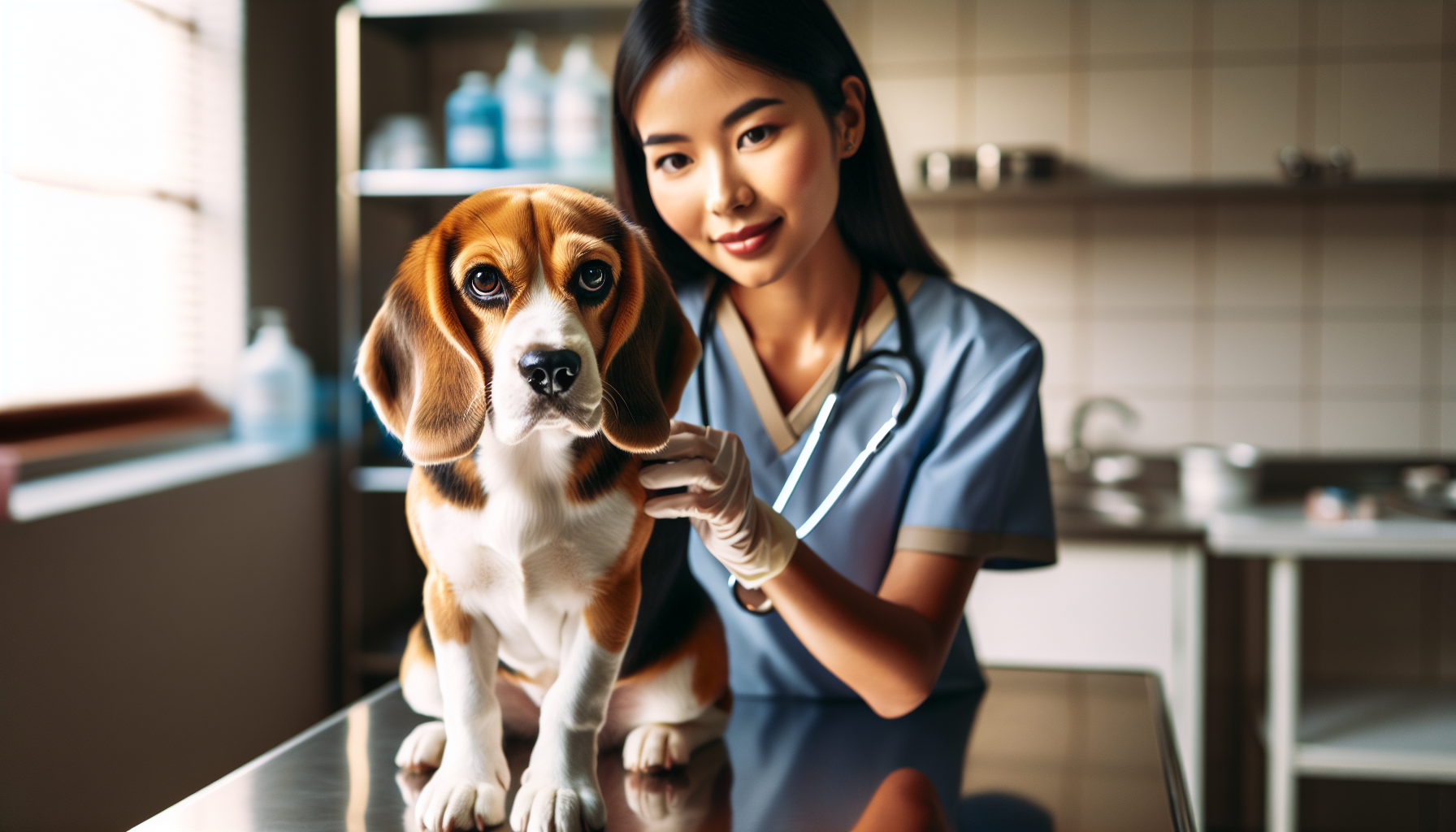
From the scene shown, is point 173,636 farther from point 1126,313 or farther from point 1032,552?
point 1126,313

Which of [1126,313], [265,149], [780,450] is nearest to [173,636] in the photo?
[265,149]

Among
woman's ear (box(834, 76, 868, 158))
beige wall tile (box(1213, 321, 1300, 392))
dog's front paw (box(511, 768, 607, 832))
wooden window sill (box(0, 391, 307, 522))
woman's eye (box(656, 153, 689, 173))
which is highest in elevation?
woman's ear (box(834, 76, 868, 158))

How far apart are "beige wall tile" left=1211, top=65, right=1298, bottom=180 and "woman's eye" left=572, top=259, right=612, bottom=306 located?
94.0 inches

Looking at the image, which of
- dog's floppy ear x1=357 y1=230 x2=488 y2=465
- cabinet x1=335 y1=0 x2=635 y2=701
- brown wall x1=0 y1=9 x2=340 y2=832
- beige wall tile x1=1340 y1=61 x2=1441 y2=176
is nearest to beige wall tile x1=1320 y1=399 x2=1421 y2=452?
beige wall tile x1=1340 y1=61 x2=1441 y2=176

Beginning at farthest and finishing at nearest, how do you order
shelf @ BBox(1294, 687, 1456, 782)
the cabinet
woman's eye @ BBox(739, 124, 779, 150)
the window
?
the cabinet → shelf @ BBox(1294, 687, 1456, 782) → the window → woman's eye @ BBox(739, 124, 779, 150)

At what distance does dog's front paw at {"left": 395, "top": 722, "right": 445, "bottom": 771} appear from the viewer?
2.26 feet

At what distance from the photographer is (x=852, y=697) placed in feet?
3.02

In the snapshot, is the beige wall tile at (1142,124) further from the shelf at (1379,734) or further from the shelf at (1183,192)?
the shelf at (1379,734)

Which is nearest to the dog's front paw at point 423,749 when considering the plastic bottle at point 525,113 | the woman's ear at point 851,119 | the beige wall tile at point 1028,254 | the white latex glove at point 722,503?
the white latex glove at point 722,503

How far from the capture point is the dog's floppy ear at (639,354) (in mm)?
555

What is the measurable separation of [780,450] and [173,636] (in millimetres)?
1389

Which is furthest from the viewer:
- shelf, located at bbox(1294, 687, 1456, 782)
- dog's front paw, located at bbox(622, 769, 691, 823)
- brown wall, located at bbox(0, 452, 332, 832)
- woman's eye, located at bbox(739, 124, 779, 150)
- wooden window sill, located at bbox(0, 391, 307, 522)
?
shelf, located at bbox(1294, 687, 1456, 782)

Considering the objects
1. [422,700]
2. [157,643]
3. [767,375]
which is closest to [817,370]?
[767,375]

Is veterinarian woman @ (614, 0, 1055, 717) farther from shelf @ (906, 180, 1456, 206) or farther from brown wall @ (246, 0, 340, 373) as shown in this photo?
brown wall @ (246, 0, 340, 373)
